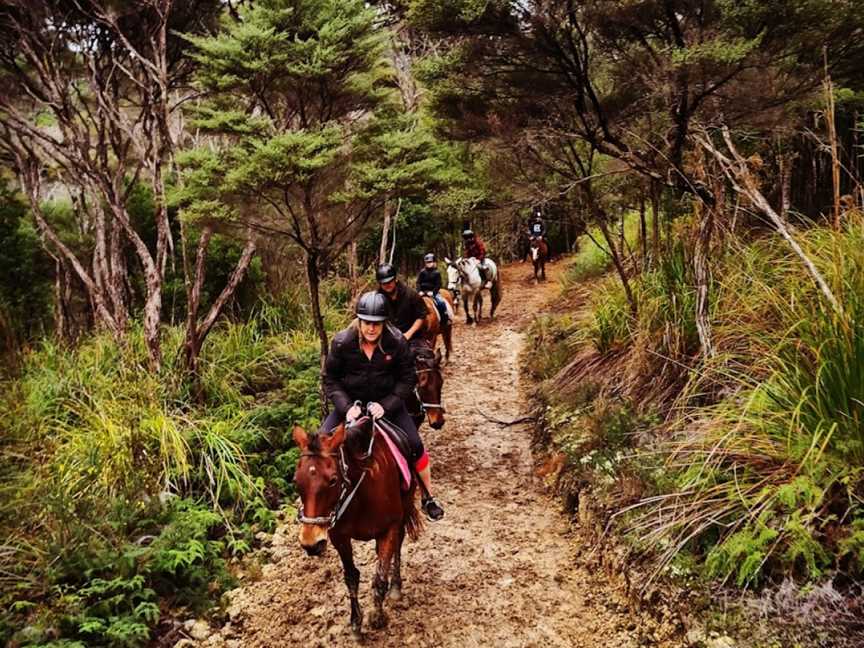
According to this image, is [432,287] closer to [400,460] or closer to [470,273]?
[470,273]

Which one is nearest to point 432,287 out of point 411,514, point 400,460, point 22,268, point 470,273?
point 470,273

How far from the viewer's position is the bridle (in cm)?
320

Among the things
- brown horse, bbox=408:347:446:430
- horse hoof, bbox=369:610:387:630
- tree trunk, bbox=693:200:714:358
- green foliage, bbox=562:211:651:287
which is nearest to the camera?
horse hoof, bbox=369:610:387:630

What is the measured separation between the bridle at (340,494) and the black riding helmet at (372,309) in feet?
2.67

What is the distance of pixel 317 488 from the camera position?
321 centimetres

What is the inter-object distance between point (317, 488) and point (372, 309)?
1.46m

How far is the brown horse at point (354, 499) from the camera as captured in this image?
323 centimetres

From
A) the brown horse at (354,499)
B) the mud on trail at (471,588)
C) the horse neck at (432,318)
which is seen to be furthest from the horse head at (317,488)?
the horse neck at (432,318)

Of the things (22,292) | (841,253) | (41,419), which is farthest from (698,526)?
(22,292)

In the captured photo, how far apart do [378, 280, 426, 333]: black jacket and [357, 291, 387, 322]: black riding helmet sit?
9.61 feet

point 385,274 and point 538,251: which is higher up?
point 385,274

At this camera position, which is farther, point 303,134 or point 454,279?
point 454,279

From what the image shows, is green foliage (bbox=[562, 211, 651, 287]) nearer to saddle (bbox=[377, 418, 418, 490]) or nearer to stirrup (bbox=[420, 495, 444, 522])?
stirrup (bbox=[420, 495, 444, 522])

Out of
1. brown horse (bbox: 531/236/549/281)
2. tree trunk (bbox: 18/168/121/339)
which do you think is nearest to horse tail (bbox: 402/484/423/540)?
tree trunk (bbox: 18/168/121/339)
